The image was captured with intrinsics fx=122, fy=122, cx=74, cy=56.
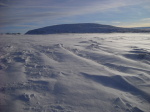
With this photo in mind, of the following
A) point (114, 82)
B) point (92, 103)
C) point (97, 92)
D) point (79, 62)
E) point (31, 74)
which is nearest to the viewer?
point (92, 103)

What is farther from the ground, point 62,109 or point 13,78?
point 13,78

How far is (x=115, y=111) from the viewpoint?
4.73 ft

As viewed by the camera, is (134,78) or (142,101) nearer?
(142,101)

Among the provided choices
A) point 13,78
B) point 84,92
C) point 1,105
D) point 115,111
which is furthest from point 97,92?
point 13,78

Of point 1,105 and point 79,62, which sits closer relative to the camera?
point 1,105

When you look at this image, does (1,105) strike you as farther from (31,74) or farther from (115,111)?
(115,111)

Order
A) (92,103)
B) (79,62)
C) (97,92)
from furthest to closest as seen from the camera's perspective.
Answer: (79,62) < (97,92) < (92,103)

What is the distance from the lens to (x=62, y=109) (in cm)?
145

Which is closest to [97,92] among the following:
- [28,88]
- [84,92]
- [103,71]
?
[84,92]

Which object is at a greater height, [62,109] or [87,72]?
[87,72]

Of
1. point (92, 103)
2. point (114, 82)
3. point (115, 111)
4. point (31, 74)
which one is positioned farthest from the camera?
point (31, 74)

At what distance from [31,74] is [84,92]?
1.13m

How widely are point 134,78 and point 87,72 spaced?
86cm

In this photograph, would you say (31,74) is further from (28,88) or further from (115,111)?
(115,111)
